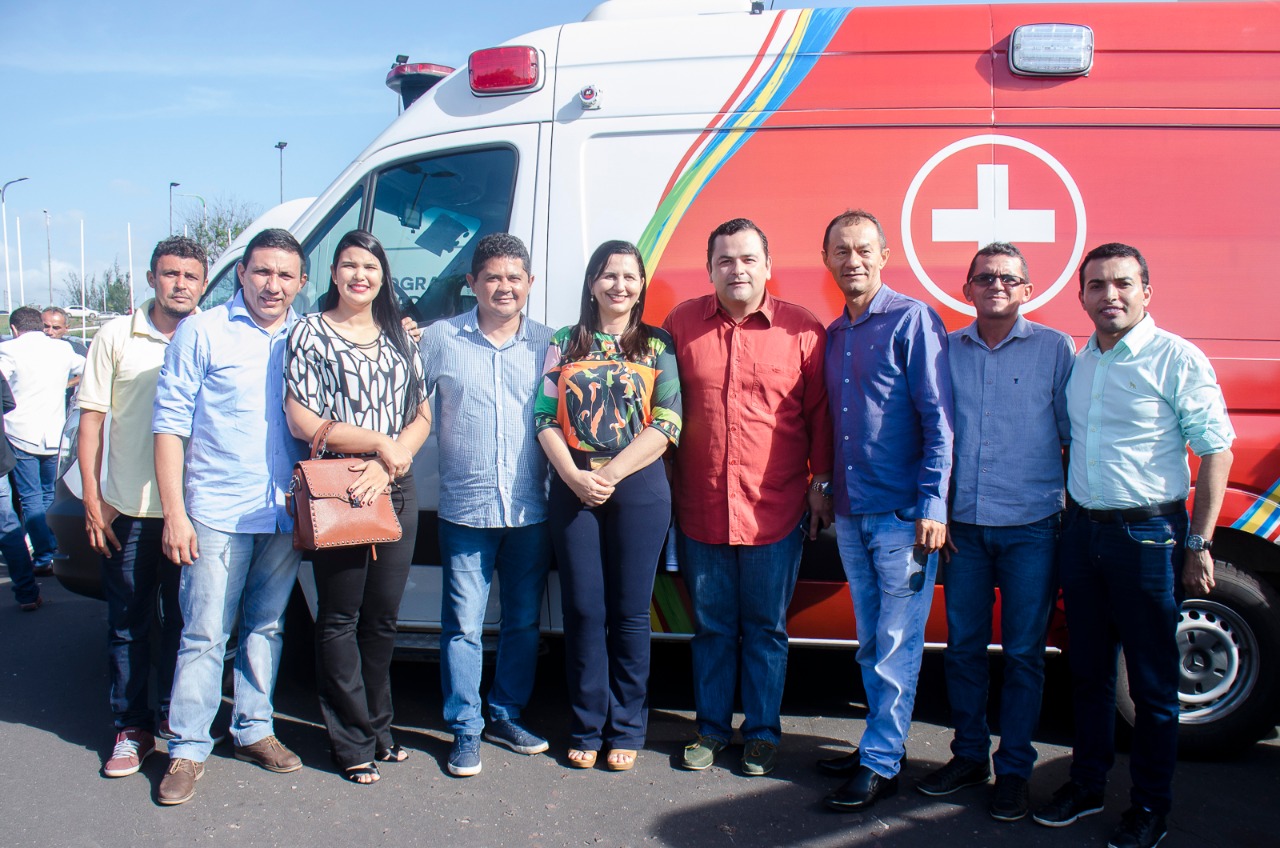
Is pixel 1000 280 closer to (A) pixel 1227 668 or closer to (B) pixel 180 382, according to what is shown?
(A) pixel 1227 668

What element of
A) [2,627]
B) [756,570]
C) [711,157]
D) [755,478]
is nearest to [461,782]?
[756,570]

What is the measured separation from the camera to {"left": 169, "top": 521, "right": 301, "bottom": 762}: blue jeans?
3061 millimetres

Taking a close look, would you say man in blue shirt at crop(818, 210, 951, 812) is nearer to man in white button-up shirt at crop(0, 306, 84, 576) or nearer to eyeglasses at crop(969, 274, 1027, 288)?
eyeglasses at crop(969, 274, 1027, 288)

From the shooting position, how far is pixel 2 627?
5.10 metres

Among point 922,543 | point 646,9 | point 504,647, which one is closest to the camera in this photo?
point 922,543

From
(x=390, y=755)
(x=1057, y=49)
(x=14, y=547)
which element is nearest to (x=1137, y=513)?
(x=1057, y=49)

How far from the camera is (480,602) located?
3.27 metres

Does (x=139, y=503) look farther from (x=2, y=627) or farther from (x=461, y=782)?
(x=2, y=627)

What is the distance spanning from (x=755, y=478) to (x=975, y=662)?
944mm

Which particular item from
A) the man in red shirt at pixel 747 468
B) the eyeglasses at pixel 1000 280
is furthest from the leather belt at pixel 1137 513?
the man in red shirt at pixel 747 468

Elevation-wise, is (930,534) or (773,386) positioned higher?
(773,386)

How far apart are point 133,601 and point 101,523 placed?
31 cm

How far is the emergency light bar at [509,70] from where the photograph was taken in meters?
3.52

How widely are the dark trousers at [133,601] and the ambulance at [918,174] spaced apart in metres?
0.91
